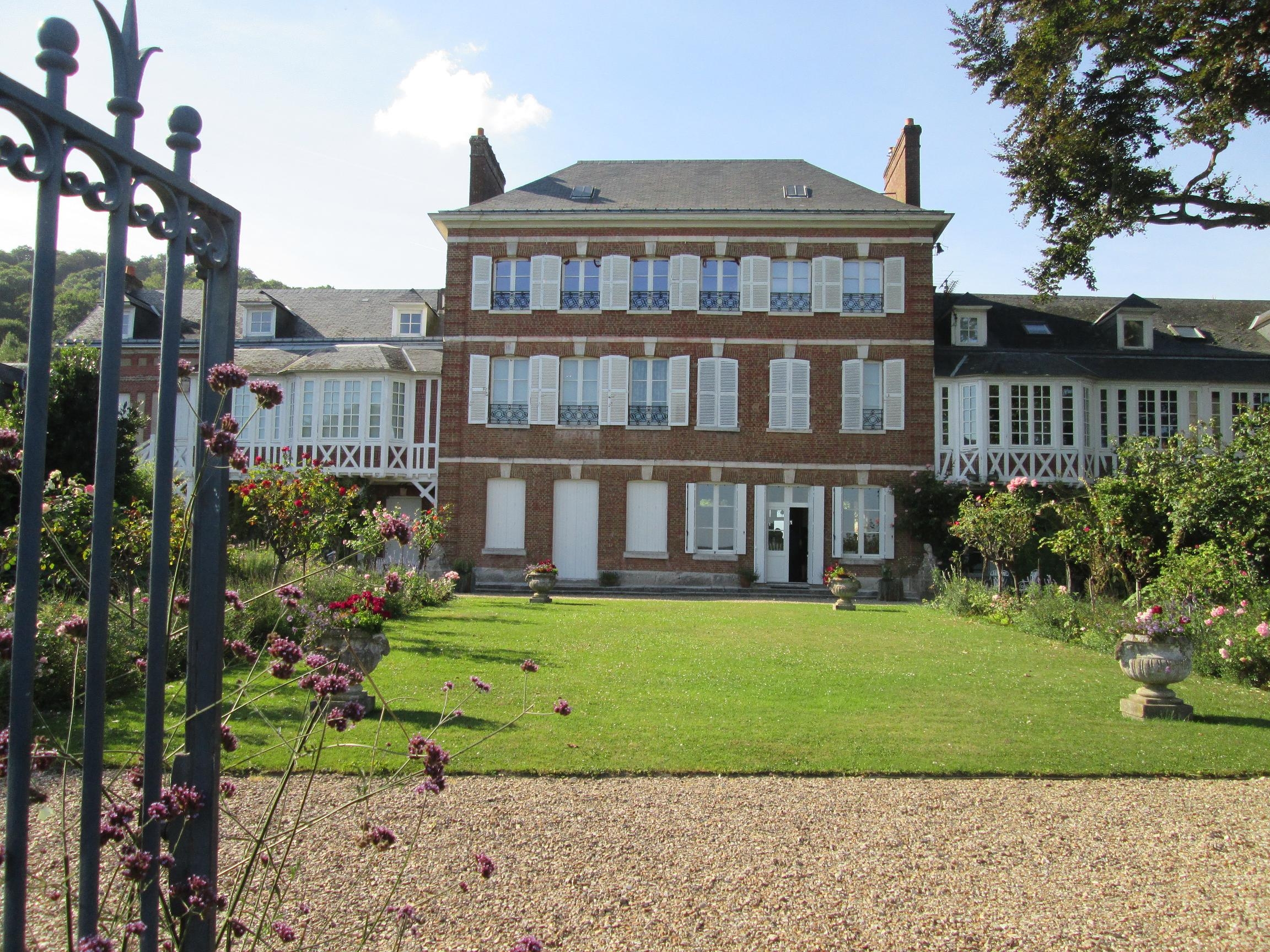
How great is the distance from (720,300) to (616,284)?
8.20 feet

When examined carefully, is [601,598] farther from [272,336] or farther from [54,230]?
[54,230]

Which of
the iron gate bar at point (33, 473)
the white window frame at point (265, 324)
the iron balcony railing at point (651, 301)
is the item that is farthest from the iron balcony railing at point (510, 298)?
the iron gate bar at point (33, 473)

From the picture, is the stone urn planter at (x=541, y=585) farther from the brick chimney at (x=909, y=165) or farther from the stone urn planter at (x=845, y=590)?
the brick chimney at (x=909, y=165)

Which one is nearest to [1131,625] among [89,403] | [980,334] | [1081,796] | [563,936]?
[1081,796]

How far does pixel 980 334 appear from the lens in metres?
23.8

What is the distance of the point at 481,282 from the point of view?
872 inches

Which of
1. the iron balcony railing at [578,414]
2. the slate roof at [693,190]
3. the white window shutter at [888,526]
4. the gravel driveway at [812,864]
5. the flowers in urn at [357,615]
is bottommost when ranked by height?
the gravel driveway at [812,864]

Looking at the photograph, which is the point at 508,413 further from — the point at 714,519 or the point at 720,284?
the point at 720,284

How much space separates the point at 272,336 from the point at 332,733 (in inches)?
882

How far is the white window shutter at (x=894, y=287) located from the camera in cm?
2164

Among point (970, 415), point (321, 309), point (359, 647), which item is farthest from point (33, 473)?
point (321, 309)

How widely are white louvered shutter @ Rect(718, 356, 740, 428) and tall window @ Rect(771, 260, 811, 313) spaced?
1710 mm

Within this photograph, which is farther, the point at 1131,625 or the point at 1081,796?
the point at 1131,625

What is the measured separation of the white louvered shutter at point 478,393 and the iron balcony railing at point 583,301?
2.30 meters
